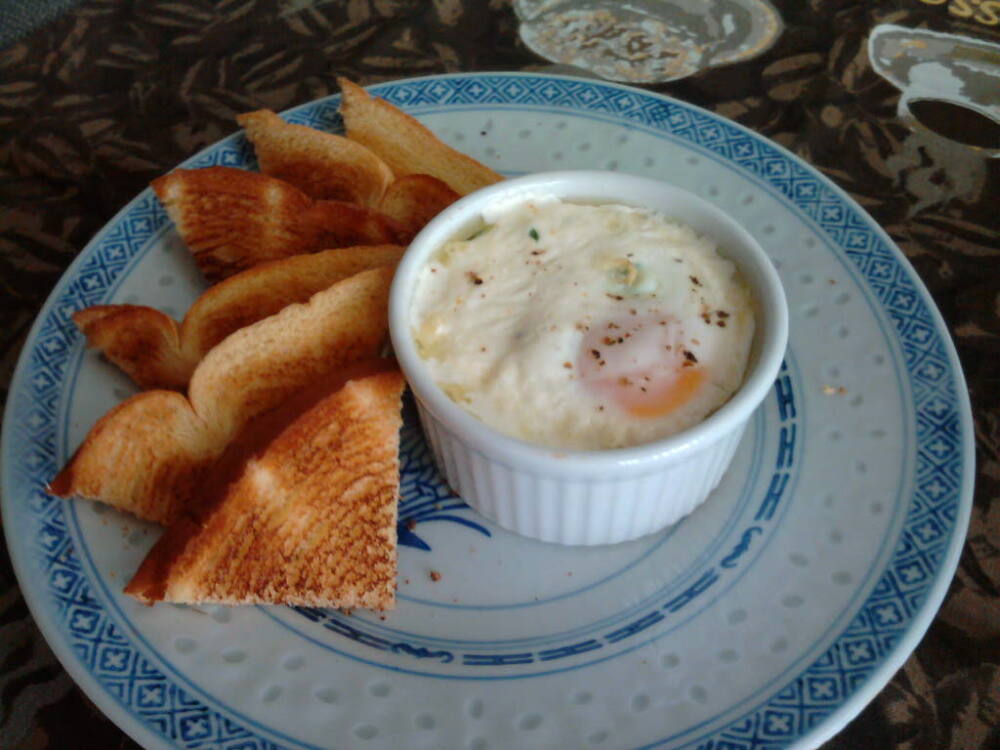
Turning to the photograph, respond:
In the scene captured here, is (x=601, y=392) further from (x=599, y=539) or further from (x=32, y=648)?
(x=32, y=648)

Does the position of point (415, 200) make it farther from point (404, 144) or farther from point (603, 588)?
point (603, 588)

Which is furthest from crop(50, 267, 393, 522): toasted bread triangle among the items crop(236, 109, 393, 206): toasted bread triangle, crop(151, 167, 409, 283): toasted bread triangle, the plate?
crop(236, 109, 393, 206): toasted bread triangle

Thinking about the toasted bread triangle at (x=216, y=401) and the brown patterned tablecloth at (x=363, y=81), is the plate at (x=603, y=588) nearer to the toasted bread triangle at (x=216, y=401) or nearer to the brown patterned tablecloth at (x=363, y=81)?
the toasted bread triangle at (x=216, y=401)

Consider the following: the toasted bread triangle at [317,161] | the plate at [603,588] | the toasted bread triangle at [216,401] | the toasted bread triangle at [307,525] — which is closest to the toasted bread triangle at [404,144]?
the toasted bread triangle at [317,161]

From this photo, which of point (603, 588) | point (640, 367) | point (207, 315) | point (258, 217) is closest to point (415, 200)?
point (258, 217)

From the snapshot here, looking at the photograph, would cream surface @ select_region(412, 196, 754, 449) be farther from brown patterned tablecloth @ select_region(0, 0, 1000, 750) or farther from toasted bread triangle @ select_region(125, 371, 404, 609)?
brown patterned tablecloth @ select_region(0, 0, 1000, 750)

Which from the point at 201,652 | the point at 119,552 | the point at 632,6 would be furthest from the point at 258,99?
the point at 201,652
